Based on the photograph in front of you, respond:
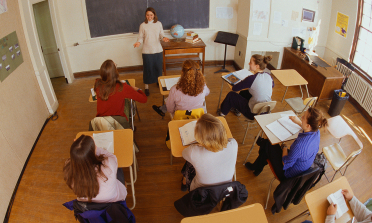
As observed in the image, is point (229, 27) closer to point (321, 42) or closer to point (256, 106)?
point (321, 42)

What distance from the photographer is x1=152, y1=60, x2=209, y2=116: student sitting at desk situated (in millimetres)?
2582

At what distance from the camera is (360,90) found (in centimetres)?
406

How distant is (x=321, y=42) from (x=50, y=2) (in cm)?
527

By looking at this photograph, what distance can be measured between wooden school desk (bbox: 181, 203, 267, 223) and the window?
11.9 feet

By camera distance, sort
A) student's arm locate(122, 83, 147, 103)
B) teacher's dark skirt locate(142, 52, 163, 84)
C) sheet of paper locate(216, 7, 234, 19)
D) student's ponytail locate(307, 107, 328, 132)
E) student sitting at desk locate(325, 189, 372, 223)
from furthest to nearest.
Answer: sheet of paper locate(216, 7, 234, 19)
teacher's dark skirt locate(142, 52, 163, 84)
student's arm locate(122, 83, 147, 103)
student's ponytail locate(307, 107, 328, 132)
student sitting at desk locate(325, 189, 372, 223)

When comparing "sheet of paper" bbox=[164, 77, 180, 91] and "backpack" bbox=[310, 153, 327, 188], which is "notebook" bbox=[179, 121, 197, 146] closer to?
"sheet of paper" bbox=[164, 77, 180, 91]

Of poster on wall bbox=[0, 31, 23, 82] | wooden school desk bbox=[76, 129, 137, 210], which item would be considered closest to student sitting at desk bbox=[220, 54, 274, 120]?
wooden school desk bbox=[76, 129, 137, 210]

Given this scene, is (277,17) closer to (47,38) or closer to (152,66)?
(152,66)

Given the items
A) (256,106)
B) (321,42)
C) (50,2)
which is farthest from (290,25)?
(50,2)

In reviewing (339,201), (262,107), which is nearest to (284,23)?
(262,107)

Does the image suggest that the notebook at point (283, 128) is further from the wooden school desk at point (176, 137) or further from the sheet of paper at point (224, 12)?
the sheet of paper at point (224, 12)

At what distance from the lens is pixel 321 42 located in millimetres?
4945

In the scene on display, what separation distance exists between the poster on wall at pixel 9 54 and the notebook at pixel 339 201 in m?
3.60

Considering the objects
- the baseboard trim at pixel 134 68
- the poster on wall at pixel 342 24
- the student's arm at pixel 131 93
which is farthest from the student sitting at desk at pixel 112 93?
the poster on wall at pixel 342 24
